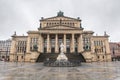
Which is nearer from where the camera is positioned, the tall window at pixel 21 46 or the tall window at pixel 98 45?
the tall window at pixel 98 45

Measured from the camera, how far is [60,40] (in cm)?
8612

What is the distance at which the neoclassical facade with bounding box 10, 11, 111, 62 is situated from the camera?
250ft

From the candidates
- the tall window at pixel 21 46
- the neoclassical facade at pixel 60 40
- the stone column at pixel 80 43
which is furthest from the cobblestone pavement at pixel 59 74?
the tall window at pixel 21 46

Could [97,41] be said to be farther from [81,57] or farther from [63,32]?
[81,57]

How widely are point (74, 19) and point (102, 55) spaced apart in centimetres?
2594

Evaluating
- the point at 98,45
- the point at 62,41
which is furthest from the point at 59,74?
the point at 98,45

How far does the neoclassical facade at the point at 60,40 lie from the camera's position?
250ft

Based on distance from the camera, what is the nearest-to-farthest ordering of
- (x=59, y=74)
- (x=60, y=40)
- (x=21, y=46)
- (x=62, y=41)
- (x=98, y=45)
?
1. (x=59, y=74)
2. (x=62, y=41)
3. (x=60, y=40)
4. (x=98, y=45)
5. (x=21, y=46)

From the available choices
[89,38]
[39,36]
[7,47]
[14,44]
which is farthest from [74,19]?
[7,47]

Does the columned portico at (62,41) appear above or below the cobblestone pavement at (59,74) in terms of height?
above

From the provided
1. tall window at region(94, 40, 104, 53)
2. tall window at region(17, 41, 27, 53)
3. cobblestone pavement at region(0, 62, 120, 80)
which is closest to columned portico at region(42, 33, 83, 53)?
tall window at region(94, 40, 104, 53)

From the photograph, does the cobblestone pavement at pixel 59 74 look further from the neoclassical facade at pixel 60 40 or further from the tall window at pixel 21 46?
the tall window at pixel 21 46

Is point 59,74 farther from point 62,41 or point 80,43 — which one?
point 62,41

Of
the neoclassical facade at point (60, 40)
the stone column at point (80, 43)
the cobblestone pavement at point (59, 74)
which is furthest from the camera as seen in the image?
the stone column at point (80, 43)
